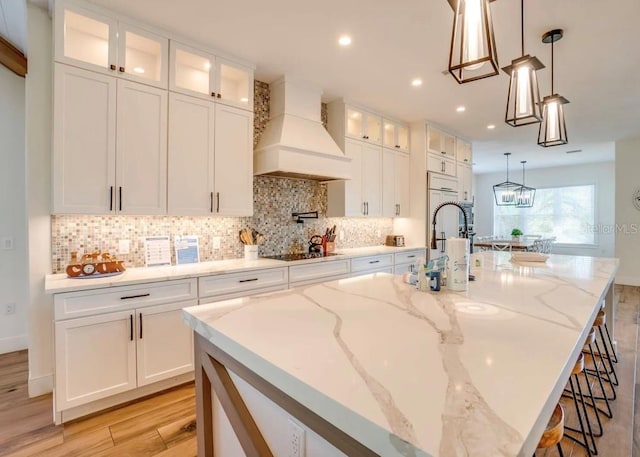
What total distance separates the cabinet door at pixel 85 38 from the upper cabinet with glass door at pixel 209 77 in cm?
43

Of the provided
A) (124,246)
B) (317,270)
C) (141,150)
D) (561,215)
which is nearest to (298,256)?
(317,270)

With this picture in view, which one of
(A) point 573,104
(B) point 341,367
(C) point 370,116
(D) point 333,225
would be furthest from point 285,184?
(A) point 573,104

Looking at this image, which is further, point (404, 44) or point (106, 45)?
point (404, 44)

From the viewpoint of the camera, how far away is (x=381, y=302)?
146 cm

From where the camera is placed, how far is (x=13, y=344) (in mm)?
3154

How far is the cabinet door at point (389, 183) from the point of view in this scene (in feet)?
15.0

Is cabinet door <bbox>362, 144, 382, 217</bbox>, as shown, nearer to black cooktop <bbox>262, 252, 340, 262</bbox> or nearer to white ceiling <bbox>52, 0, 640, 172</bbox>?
white ceiling <bbox>52, 0, 640, 172</bbox>

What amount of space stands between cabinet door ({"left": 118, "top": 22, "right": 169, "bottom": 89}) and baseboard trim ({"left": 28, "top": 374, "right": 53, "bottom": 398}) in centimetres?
233

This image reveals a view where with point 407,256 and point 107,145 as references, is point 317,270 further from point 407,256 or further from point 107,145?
point 107,145

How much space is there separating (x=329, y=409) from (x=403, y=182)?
4513 mm

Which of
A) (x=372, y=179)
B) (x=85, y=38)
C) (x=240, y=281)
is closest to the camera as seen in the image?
(x=85, y=38)

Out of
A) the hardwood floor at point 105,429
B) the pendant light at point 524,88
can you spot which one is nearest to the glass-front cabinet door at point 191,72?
the pendant light at point 524,88

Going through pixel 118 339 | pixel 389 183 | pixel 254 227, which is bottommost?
pixel 118 339

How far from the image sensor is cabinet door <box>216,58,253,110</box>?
9.79ft
